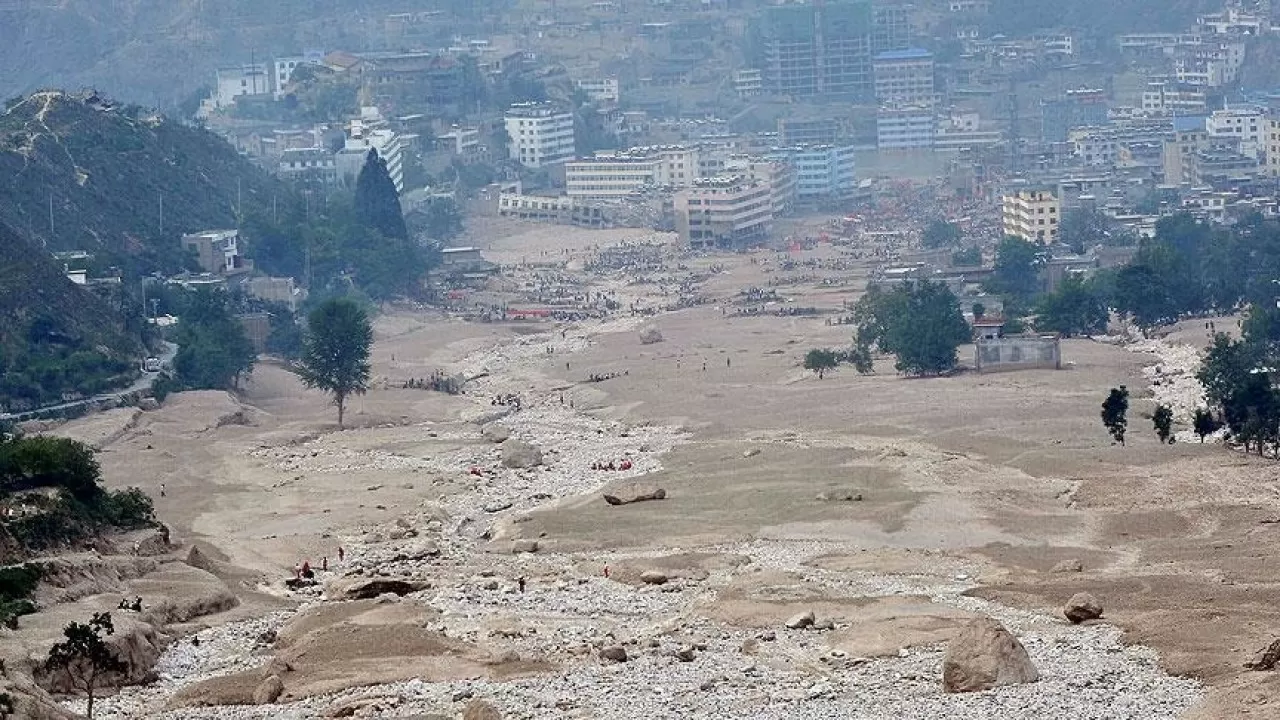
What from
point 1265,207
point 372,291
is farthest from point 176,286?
point 1265,207

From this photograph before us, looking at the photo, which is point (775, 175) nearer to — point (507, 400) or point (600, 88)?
point (600, 88)

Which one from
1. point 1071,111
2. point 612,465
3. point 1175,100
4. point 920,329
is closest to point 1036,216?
point 920,329

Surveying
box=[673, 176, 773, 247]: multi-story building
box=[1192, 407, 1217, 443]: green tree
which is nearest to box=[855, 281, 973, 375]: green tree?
box=[1192, 407, 1217, 443]: green tree

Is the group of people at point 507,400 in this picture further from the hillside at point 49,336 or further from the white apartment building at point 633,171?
the white apartment building at point 633,171

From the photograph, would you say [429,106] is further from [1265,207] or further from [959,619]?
[959,619]

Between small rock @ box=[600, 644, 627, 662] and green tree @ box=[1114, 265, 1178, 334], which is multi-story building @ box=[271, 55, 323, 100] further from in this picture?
small rock @ box=[600, 644, 627, 662]


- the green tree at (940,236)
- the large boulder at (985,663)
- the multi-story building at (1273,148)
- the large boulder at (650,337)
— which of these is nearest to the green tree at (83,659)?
the large boulder at (985,663)
